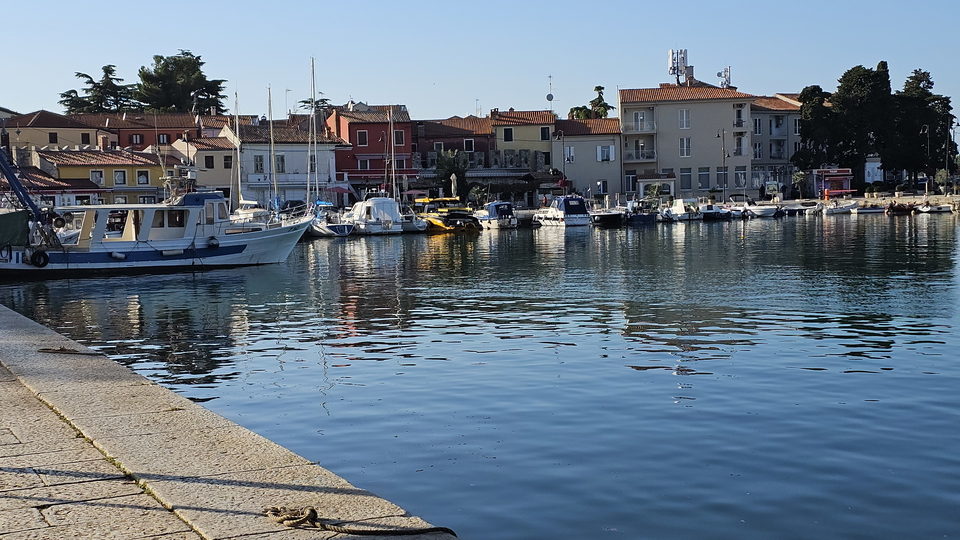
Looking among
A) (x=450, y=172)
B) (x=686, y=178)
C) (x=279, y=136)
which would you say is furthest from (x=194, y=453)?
(x=686, y=178)

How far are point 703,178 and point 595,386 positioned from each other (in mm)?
84738

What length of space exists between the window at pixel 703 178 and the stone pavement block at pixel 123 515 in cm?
9236

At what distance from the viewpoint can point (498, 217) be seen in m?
75.6


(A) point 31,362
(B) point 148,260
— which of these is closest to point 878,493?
(A) point 31,362

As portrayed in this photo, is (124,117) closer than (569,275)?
No

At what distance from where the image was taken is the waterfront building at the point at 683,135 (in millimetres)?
94750

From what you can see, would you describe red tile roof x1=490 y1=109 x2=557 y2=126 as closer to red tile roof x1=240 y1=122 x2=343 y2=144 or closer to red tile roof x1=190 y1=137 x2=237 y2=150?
red tile roof x1=240 y1=122 x2=343 y2=144

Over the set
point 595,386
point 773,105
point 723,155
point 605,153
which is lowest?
point 595,386

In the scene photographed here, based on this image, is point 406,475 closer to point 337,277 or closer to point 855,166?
point 337,277

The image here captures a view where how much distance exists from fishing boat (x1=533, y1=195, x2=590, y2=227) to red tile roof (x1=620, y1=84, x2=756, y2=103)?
2125cm

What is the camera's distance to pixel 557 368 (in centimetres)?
1573

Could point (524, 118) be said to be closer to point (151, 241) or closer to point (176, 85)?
point (176, 85)

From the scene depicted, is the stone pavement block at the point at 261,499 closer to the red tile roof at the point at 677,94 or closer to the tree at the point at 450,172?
the tree at the point at 450,172

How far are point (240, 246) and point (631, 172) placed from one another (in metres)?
60.7
